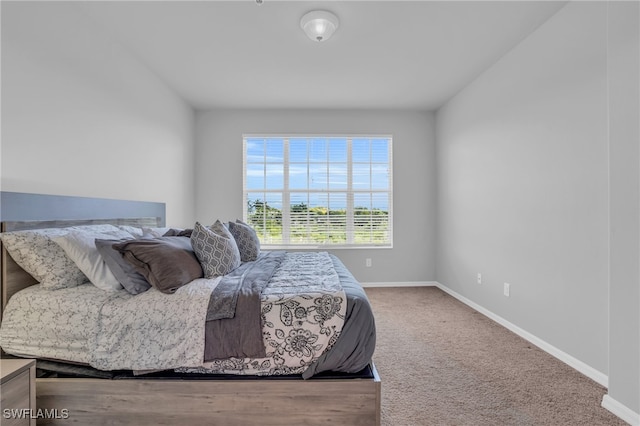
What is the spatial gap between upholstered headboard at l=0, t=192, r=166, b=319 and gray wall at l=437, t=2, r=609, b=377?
11.6 feet

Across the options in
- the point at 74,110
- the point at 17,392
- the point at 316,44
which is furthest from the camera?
the point at 316,44

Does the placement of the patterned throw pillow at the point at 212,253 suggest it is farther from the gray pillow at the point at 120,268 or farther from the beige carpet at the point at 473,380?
the beige carpet at the point at 473,380

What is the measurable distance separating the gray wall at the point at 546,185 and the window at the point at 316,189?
1.36m

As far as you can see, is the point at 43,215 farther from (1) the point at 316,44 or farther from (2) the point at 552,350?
(2) the point at 552,350

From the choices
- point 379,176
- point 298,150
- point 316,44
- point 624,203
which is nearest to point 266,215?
point 298,150

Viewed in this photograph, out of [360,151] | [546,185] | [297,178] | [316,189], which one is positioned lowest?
[546,185]

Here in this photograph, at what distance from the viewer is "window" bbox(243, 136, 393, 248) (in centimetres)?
457

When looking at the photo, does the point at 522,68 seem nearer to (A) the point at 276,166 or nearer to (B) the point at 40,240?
(A) the point at 276,166

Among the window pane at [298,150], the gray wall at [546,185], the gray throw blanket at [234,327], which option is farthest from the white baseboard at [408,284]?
the gray throw blanket at [234,327]

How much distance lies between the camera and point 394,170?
4582 mm

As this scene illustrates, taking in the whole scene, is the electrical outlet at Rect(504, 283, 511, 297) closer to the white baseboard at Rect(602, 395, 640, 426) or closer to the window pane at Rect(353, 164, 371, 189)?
the white baseboard at Rect(602, 395, 640, 426)

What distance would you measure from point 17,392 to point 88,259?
0.64 meters
